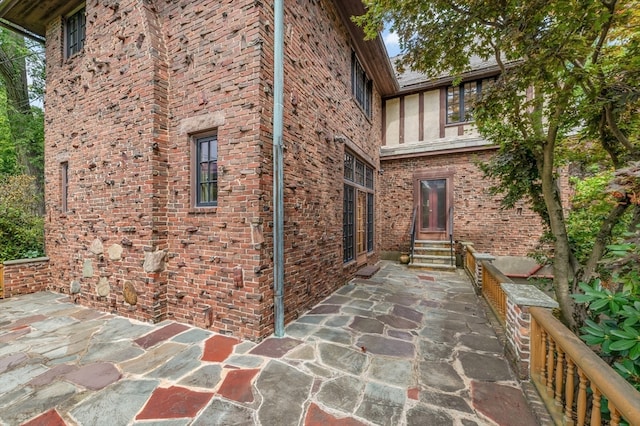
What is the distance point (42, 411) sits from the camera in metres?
→ 2.02

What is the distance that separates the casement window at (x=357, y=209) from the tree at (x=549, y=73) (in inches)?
109

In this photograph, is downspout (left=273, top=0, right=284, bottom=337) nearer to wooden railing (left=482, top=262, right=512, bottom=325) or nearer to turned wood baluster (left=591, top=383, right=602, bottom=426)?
turned wood baluster (left=591, top=383, right=602, bottom=426)

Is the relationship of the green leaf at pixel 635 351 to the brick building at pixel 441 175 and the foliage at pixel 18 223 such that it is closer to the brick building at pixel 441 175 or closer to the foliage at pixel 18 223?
the brick building at pixel 441 175

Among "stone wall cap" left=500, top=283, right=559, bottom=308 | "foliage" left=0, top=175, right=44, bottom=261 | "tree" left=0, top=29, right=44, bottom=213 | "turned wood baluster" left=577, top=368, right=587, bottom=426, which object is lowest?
"turned wood baluster" left=577, top=368, right=587, bottom=426

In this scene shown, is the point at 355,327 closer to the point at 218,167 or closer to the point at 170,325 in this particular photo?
the point at 170,325

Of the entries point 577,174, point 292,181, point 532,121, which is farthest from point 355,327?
point 577,174

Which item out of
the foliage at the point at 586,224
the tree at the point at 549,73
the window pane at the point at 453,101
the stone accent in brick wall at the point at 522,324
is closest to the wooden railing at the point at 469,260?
the foliage at the point at 586,224

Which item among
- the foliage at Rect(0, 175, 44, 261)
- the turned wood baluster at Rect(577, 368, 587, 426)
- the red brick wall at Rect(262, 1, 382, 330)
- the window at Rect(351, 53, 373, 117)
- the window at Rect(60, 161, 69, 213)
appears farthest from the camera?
the window at Rect(351, 53, 373, 117)

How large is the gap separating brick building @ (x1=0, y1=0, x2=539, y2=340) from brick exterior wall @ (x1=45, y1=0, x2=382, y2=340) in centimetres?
2

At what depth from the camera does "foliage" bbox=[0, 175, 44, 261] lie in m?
5.45

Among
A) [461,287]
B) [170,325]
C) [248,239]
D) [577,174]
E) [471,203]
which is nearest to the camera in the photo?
[248,239]

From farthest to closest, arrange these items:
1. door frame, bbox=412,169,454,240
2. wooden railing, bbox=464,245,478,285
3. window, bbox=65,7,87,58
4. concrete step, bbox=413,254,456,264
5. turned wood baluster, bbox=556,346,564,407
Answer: door frame, bbox=412,169,454,240 → concrete step, bbox=413,254,456,264 → wooden railing, bbox=464,245,478,285 → window, bbox=65,7,87,58 → turned wood baluster, bbox=556,346,564,407

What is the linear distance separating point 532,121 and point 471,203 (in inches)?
213

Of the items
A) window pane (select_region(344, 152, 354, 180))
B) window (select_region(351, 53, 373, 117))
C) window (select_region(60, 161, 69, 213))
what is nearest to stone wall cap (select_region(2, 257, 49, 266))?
window (select_region(60, 161, 69, 213))
